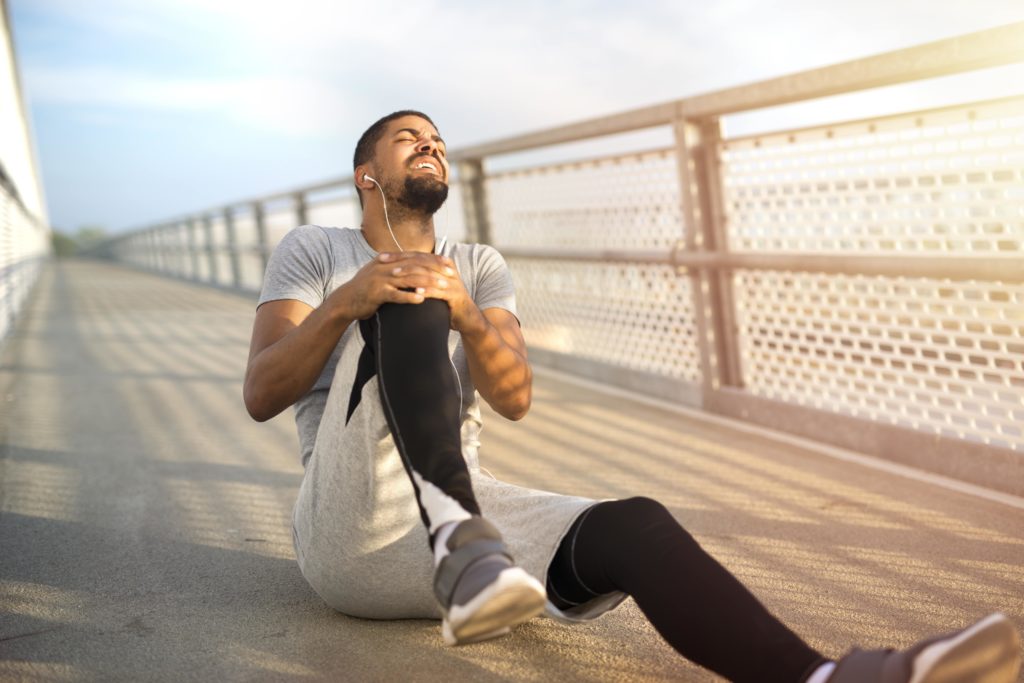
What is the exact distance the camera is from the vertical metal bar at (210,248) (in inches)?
544

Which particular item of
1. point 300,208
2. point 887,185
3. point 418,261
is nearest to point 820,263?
point 887,185

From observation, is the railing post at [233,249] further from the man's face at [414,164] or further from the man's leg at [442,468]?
the man's leg at [442,468]

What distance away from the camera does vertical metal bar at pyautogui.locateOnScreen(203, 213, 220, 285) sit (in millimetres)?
13820

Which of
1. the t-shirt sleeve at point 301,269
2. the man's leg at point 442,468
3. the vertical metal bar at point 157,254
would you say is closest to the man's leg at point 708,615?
the man's leg at point 442,468

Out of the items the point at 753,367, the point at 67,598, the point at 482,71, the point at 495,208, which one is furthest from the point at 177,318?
the point at 482,71

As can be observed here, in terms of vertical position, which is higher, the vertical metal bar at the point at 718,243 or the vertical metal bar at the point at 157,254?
the vertical metal bar at the point at 157,254

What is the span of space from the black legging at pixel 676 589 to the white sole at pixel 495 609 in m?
0.22

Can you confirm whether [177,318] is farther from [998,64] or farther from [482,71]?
[482,71]

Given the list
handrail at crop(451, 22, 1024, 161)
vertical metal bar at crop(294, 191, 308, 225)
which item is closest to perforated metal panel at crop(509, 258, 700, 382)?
handrail at crop(451, 22, 1024, 161)

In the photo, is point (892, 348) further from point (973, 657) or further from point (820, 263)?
point (973, 657)

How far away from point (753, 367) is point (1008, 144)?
5.05 feet

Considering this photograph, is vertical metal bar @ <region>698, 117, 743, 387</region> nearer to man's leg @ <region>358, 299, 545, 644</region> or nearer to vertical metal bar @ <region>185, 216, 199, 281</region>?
man's leg @ <region>358, 299, 545, 644</region>

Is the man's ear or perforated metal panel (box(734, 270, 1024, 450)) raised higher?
the man's ear

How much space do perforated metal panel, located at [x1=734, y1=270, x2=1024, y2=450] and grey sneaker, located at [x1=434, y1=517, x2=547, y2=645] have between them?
1979 mm
